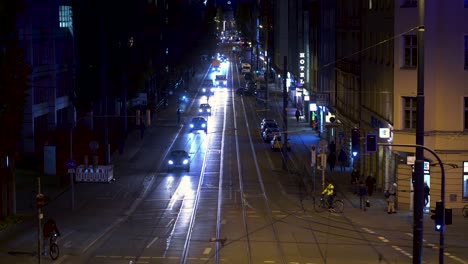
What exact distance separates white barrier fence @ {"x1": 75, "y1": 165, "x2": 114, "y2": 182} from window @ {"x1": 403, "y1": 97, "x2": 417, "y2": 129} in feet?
60.8

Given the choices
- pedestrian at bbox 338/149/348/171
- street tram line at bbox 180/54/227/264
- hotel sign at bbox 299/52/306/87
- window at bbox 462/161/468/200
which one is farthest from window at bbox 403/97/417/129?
hotel sign at bbox 299/52/306/87

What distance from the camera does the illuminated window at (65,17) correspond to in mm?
78438

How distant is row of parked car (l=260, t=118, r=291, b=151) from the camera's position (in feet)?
228

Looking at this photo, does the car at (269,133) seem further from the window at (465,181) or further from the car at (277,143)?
the window at (465,181)

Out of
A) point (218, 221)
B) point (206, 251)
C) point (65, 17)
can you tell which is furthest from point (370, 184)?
point (65, 17)

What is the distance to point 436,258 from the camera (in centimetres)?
3191

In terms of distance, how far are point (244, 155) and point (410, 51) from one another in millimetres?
25516

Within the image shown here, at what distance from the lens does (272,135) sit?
73562 millimetres

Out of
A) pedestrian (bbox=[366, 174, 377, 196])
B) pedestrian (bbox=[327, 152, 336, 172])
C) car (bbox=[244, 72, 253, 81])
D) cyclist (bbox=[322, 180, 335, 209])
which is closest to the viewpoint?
cyclist (bbox=[322, 180, 335, 209])

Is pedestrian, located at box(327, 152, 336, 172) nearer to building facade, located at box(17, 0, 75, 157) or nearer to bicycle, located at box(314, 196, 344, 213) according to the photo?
bicycle, located at box(314, 196, 344, 213)

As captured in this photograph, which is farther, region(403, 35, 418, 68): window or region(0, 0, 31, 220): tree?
region(403, 35, 418, 68): window

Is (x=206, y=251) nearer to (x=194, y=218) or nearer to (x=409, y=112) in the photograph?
(x=194, y=218)

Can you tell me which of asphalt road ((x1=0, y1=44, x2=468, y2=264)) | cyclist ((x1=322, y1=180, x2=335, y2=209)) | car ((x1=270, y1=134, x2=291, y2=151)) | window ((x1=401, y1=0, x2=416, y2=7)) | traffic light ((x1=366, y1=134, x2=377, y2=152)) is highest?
window ((x1=401, y1=0, x2=416, y2=7))

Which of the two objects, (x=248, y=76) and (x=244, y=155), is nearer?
(x=244, y=155)
